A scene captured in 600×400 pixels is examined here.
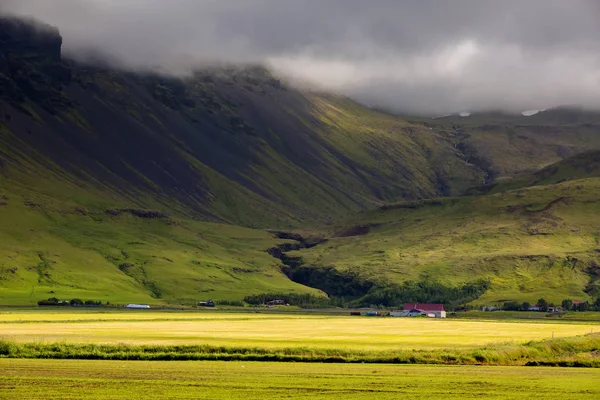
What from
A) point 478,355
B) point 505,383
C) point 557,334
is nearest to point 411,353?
point 478,355

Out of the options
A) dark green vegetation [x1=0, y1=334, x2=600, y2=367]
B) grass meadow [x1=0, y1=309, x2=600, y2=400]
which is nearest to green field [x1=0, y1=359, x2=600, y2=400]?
grass meadow [x1=0, y1=309, x2=600, y2=400]

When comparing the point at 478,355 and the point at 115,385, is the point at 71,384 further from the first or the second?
the point at 478,355

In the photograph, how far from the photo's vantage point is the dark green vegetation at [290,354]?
109062 millimetres

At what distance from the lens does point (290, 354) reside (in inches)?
4432

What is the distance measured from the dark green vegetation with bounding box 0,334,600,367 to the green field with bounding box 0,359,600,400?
5357 millimetres

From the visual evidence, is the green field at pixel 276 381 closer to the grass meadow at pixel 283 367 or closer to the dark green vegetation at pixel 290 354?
the grass meadow at pixel 283 367

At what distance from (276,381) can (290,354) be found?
26.4m

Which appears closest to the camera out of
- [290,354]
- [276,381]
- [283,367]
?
[276,381]

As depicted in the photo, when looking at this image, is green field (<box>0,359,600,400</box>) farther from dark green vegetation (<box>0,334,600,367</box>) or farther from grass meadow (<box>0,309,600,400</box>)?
dark green vegetation (<box>0,334,600,367</box>)

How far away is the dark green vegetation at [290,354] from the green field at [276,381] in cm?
536

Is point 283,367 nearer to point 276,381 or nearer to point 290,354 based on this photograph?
point 290,354

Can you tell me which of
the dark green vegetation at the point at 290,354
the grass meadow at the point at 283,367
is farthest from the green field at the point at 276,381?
the dark green vegetation at the point at 290,354

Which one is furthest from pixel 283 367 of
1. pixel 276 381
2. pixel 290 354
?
pixel 276 381

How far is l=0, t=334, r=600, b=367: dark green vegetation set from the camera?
10906 cm
